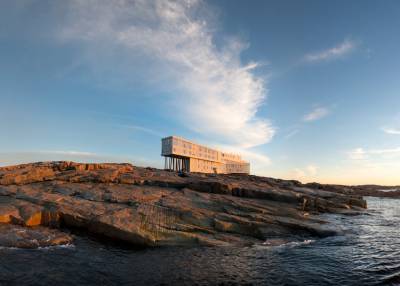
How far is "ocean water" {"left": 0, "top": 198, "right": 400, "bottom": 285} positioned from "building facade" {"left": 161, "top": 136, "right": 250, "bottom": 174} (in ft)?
232

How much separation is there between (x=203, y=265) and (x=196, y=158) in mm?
87340

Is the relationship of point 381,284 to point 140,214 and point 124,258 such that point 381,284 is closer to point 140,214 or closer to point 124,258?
point 124,258

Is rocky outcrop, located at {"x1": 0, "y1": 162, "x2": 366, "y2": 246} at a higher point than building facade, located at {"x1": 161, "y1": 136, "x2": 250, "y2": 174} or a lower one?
lower

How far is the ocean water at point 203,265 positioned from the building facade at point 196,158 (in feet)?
232

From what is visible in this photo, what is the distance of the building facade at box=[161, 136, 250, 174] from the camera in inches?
3615

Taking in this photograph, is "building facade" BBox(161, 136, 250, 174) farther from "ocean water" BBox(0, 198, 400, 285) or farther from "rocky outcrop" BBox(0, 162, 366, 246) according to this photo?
"ocean water" BBox(0, 198, 400, 285)

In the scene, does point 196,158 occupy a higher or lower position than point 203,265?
higher

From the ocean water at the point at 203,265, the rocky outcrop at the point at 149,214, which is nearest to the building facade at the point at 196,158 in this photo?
the rocky outcrop at the point at 149,214

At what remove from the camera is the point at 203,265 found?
16.6 meters

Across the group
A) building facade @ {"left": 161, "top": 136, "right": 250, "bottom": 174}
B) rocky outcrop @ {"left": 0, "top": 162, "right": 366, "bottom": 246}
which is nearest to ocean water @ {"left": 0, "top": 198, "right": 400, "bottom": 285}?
rocky outcrop @ {"left": 0, "top": 162, "right": 366, "bottom": 246}

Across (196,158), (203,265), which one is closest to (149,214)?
(203,265)

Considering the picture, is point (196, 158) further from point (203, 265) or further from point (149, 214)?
point (203, 265)

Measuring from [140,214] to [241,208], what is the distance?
1077 centimetres

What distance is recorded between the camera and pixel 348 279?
1486cm
